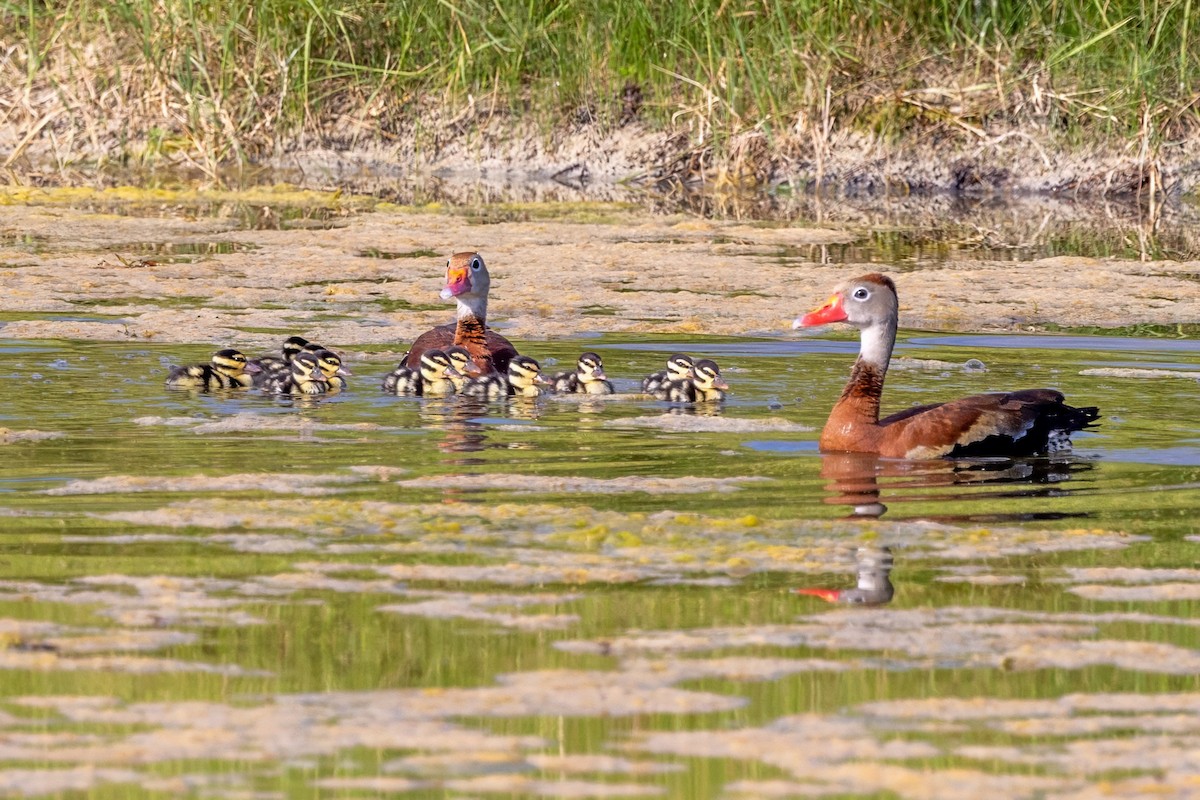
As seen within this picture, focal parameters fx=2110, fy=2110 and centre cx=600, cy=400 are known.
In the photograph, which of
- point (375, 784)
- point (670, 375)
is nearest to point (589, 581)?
point (375, 784)

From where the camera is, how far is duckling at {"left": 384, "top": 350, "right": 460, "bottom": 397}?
10148mm

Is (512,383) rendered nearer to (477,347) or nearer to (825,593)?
(477,347)

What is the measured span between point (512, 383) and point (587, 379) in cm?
44

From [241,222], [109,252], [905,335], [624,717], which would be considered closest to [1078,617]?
[624,717]

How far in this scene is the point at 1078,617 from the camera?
222 inches

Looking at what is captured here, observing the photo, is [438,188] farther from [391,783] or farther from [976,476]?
[391,783]

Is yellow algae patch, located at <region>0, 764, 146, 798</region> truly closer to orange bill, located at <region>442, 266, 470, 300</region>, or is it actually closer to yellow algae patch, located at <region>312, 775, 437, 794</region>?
yellow algae patch, located at <region>312, 775, 437, 794</region>

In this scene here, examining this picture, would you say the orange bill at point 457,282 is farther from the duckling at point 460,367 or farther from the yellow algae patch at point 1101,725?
the yellow algae patch at point 1101,725

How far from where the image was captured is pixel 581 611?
560 centimetres

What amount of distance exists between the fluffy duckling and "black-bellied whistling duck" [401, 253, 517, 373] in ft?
1.47

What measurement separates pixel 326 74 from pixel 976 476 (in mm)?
15007

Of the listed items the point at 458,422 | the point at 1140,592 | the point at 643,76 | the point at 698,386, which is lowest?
the point at 1140,592

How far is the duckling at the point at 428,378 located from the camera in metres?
10.1

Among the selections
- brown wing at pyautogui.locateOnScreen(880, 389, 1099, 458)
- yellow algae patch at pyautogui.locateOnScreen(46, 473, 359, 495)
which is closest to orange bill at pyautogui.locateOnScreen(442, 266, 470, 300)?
brown wing at pyautogui.locateOnScreen(880, 389, 1099, 458)
